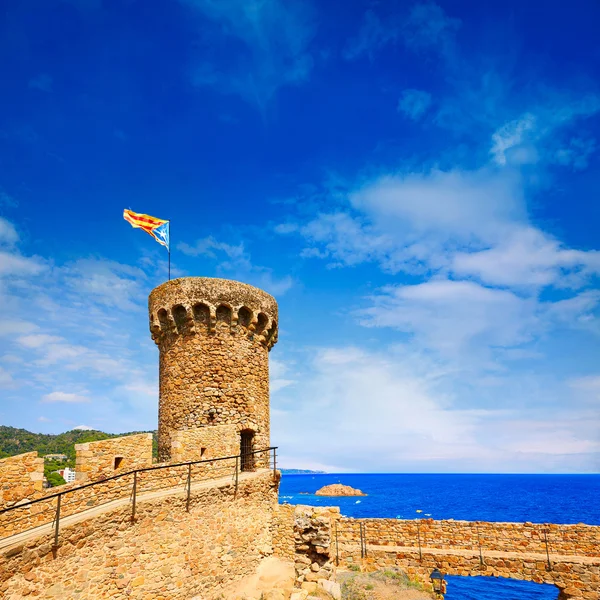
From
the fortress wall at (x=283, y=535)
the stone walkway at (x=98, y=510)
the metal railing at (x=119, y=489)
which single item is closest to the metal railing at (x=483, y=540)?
the fortress wall at (x=283, y=535)

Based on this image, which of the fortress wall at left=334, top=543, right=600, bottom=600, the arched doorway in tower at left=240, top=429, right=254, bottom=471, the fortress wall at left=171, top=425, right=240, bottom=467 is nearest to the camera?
the fortress wall at left=171, top=425, right=240, bottom=467

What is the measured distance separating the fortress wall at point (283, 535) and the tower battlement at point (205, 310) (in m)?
6.59

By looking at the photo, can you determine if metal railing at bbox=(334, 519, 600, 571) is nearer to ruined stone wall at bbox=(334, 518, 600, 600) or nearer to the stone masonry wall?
ruined stone wall at bbox=(334, 518, 600, 600)

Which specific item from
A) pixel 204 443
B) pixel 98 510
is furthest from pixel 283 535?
pixel 98 510

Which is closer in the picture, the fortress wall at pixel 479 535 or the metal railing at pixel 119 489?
the metal railing at pixel 119 489

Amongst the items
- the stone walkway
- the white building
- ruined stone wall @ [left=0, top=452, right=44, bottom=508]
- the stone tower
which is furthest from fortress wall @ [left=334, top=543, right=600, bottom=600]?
ruined stone wall @ [left=0, top=452, right=44, bottom=508]

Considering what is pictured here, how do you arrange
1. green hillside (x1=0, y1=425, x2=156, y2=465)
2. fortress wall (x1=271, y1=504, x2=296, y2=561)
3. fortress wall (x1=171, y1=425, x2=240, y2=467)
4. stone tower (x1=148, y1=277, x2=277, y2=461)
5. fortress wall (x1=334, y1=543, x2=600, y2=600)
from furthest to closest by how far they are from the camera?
1. green hillside (x1=0, y1=425, x2=156, y2=465)
2. fortress wall (x1=334, y1=543, x2=600, y2=600)
3. stone tower (x1=148, y1=277, x2=277, y2=461)
4. fortress wall (x1=271, y1=504, x2=296, y2=561)
5. fortress wall (x1=171, y1=425, x2=240, y2=467)

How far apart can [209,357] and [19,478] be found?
8.17 meters

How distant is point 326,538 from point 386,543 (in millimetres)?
11959

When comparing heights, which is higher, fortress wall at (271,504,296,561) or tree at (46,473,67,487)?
tree at (46,473,67,487)

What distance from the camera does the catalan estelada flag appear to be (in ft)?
63.9

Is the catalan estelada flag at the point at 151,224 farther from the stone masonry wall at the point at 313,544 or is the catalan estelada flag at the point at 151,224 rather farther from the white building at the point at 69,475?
the stone masonry wall at the point at 313,544

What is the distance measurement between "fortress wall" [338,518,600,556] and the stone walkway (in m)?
11.1

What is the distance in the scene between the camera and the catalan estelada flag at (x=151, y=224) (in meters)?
19.5
